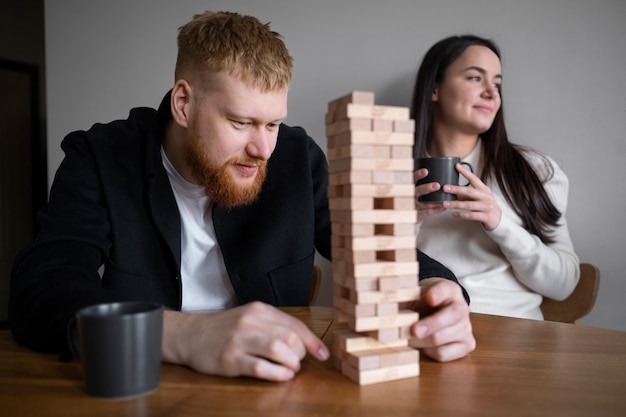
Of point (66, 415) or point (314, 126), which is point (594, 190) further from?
point (66, 415)

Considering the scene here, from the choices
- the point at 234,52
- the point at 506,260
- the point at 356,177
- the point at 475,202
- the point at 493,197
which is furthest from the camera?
the point at 506,260

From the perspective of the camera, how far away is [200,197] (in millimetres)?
1512

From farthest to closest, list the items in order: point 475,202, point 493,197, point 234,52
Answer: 1. point 493,197
2. point 475,202
3. point 234,52

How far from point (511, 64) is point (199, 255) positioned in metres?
1.53

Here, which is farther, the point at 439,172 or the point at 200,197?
the point at 439,172

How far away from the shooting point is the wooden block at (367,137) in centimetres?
80

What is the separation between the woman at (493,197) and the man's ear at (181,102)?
0.85 m

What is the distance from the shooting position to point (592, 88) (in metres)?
2.15

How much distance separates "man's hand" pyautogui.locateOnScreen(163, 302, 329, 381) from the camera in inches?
31.5

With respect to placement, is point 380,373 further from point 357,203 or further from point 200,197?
point 200,197

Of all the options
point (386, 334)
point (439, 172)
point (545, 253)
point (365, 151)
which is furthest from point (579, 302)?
point (365, 151)

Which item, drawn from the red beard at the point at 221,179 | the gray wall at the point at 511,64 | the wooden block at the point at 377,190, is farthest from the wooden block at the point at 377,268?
the gray wall at the point at 511,64

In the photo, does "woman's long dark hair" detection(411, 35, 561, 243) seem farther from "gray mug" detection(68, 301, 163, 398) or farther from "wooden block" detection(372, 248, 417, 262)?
"gray mug" detection(68, 301, 163, 398)

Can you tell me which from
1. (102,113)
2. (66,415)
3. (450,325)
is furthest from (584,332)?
(102,113)
